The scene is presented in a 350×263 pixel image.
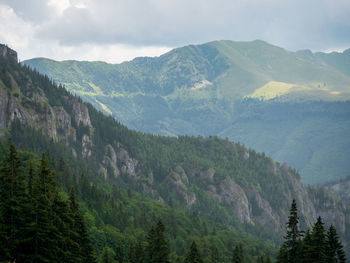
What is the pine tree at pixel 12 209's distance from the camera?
57938 mm

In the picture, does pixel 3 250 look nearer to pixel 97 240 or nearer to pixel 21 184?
pixel 21 184

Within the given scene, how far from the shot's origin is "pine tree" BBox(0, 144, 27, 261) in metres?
57.9

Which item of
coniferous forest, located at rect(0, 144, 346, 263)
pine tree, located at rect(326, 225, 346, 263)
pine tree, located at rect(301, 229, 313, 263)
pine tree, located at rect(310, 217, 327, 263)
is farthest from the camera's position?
pine tree, located at rect(326, 225, 346, 263)

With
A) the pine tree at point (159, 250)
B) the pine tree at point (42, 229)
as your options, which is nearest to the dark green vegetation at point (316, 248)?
the pine tree at point (159, 250)

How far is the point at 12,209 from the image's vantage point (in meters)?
59.6

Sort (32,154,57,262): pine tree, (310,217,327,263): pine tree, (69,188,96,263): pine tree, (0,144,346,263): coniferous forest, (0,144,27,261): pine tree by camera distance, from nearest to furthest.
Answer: (0,144,27,261): pine tree, (0,144,346,263): coniferous forest, (32,154,57,262): pine tree, (69,188,96,263): pine tree, (310,217,327,263): pine tree

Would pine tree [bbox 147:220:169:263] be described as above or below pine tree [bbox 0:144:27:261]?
below

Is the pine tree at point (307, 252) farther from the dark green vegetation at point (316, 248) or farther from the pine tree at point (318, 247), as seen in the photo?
the pine tree at point (318, 247)

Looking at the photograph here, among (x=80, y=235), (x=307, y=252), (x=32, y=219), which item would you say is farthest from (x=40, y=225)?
(x=307, y=252)

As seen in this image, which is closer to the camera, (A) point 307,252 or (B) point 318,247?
(B) point 318,247

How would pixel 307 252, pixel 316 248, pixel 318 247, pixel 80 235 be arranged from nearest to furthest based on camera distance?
pixel 318 247
pixel 316 248
pixel 80 235
pixel 307 252

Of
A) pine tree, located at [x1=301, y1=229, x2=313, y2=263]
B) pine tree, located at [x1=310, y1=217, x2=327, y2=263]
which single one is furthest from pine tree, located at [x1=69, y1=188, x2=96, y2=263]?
pine tree, located at [x1=310, y1=217, x2=327, y2=263]

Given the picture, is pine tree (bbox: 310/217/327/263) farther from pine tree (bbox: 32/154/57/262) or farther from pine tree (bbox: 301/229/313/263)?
pine tree (bbox: 32/154/57/262)

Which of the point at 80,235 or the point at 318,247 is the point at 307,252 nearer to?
the point at 318,247
